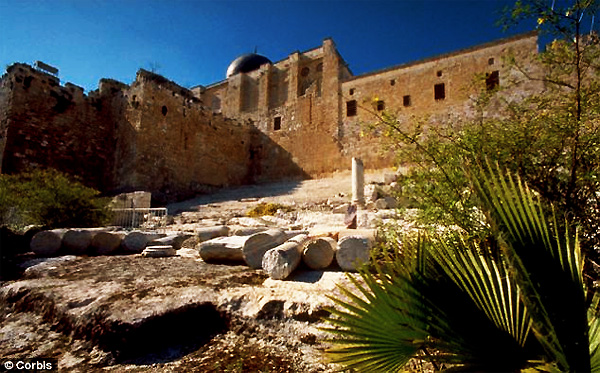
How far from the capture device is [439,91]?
53.9 ft

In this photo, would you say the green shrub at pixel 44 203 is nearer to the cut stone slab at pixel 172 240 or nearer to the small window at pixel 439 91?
the cut stone slab at pixel 172 240

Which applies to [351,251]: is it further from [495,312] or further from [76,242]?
[76,242]

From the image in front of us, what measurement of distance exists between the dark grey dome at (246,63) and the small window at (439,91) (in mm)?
17003

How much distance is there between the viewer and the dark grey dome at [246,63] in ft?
92.4

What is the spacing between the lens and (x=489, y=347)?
111 cm

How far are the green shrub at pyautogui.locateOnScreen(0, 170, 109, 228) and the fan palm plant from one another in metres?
7.66

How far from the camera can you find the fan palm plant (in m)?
1.00

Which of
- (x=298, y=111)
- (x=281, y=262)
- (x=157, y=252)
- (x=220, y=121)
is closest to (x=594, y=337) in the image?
(x=281, y=262)

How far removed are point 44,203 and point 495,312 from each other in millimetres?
8214

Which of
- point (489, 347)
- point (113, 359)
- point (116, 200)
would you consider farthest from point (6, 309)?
point (116, 200)

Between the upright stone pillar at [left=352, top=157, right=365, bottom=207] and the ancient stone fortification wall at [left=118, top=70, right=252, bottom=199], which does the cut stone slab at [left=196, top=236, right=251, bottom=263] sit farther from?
the ancient stone fortification wall at [left=118, top=70, right=252, bottom=199]

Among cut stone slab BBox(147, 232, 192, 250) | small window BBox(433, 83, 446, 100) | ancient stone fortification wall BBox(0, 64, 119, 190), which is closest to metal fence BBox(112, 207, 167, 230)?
cut stone slab BBox(147, 232, 192, 250)

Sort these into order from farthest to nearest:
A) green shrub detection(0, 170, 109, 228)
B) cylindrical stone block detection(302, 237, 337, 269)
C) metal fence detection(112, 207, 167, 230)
A: metal fence detection(112, 207, 167, 230), green shrub detection(0, 170, 109, 228), cylindrical stone block detection(302, 237, 337, 269)

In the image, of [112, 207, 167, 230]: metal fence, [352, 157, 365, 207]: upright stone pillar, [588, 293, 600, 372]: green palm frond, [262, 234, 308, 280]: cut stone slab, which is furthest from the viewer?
[352, 157, 365, 207]: upright stone pillar
